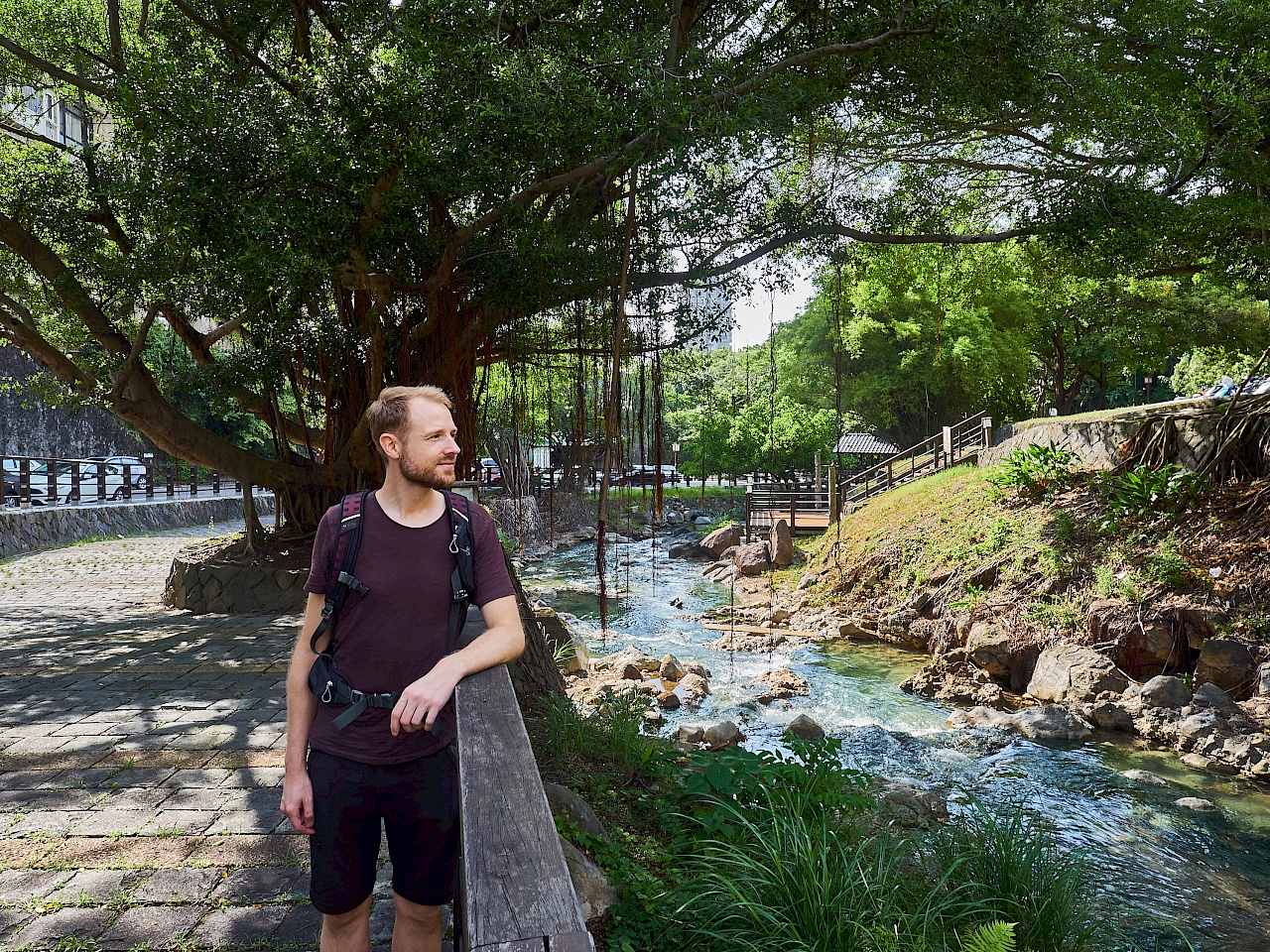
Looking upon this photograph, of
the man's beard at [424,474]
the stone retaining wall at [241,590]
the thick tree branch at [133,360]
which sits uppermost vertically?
the thick tree branch at [133,360]

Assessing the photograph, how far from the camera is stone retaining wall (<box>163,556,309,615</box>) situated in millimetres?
9938

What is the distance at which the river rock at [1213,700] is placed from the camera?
8.58m

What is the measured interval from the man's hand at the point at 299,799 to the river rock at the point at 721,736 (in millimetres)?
5545

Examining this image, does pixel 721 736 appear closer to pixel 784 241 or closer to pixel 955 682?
pixel 955 682

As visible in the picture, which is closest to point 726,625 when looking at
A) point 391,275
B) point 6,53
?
point 391,275

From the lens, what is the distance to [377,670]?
210 centimetres

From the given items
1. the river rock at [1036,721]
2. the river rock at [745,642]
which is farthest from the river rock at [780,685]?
the river rock at [1036,721]

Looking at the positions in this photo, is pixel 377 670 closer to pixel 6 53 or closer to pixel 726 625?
pixel 6 53

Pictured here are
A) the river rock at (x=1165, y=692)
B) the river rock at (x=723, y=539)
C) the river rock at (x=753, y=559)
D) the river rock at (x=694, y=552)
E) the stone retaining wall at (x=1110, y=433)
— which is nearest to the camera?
the river rock at (x=1165, y=692)

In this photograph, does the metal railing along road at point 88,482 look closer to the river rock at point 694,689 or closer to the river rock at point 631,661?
the river rock at point 631,661

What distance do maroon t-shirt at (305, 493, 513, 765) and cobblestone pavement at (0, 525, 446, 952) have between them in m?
1.18

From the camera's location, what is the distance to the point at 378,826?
218 centimetres

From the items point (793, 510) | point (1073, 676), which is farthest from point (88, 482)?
point (1073, 676)

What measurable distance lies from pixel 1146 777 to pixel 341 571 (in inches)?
311
